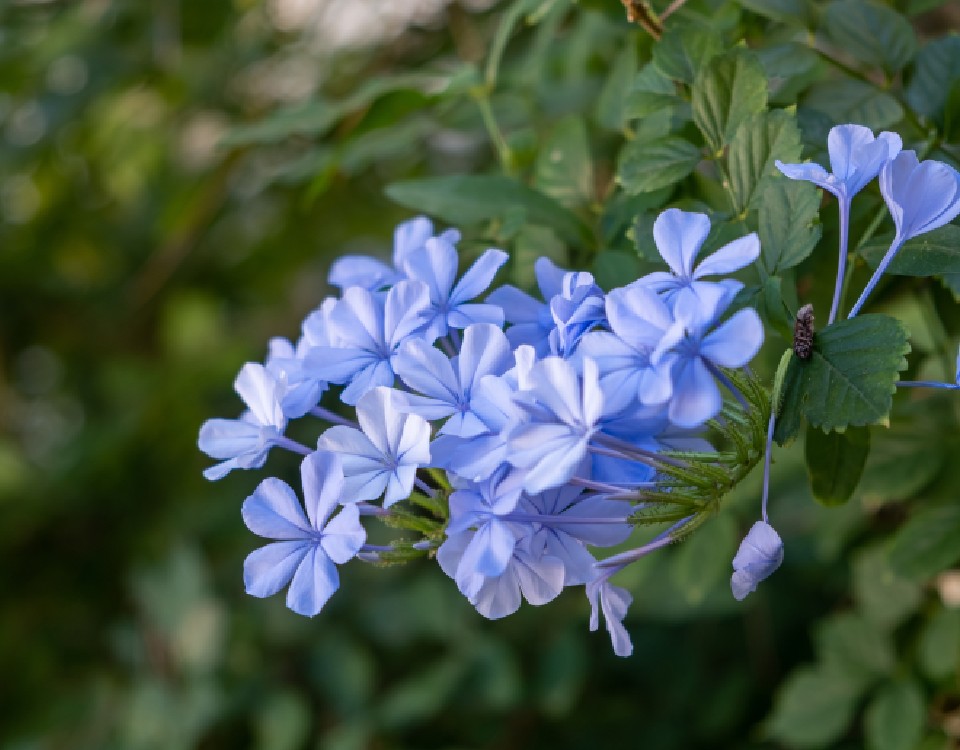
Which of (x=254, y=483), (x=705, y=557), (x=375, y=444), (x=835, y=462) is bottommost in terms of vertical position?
(x=254, y=483)

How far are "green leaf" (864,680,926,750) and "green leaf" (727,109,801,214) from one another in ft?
1.66

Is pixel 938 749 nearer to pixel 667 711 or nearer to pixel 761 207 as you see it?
pixel 667 711

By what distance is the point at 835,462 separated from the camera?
1.58ft

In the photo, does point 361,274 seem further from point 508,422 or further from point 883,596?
point 883,596

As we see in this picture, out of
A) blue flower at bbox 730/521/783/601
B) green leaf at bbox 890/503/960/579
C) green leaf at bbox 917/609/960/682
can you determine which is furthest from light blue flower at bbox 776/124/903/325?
green leaf at bbox 917/609/960/682

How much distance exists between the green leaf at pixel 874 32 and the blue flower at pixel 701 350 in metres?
0.29

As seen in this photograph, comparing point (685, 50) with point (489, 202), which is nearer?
point (685, 50)

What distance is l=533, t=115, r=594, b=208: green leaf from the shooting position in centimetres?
64

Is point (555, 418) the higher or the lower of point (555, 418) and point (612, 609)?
the higher

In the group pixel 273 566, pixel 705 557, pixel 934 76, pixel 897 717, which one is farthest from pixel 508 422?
pixel 897 717

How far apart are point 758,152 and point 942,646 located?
49cm

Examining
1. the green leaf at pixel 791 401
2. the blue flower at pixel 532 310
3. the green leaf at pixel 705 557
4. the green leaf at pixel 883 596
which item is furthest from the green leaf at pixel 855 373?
the green leaf at pixel 883 596

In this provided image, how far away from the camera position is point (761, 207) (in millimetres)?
452

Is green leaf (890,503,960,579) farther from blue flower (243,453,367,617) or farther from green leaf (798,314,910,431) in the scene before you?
blue flower (243,453,367,617)
